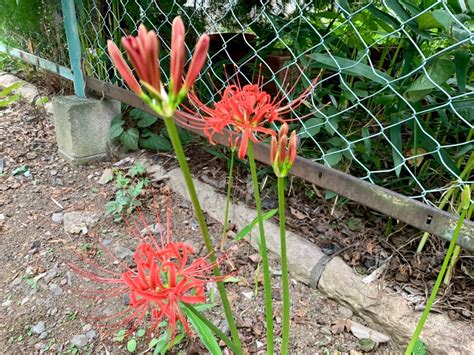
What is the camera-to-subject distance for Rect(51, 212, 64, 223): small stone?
59.2 inches

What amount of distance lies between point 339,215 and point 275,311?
1.26ft

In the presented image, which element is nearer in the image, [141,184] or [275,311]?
[275,311]

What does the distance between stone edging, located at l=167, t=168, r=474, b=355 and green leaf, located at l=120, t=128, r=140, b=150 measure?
64cm

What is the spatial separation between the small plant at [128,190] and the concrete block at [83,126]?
0.67 ft

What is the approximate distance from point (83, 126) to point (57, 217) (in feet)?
1.41

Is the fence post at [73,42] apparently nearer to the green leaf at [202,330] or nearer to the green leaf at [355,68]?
the green leaf at [355,68]

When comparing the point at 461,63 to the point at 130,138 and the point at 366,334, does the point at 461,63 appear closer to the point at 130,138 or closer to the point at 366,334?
the point at 366,334

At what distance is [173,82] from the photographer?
383 mm

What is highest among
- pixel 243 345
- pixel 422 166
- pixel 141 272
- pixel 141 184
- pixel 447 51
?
pixel 447 51

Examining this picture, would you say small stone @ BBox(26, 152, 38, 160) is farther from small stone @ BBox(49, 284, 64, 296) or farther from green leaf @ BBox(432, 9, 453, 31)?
green leaf @ BBox(432, 9, 453, 31)

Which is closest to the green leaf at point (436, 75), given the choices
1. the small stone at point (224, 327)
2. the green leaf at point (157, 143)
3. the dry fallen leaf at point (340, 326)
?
the dry fallen leaf at point (340, 326)

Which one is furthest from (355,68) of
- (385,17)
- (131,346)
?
(131,346)

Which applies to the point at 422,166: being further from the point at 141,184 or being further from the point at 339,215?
the point at 141,184

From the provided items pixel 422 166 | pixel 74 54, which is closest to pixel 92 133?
pixel 74 54
